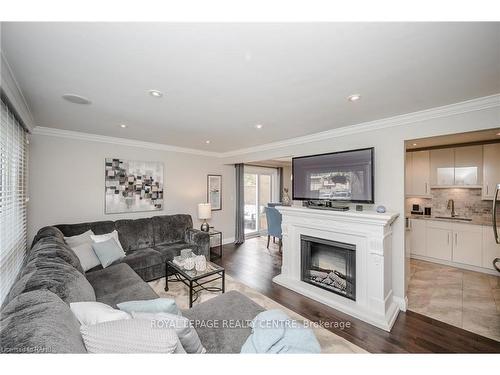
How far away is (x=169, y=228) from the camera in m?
3.96

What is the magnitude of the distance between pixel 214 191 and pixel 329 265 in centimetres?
324

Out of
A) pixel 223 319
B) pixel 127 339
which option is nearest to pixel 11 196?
pixel 127 339

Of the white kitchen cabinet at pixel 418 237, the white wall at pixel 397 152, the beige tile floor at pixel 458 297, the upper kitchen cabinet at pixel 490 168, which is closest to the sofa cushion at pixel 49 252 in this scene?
the white wall at pixel 397 152

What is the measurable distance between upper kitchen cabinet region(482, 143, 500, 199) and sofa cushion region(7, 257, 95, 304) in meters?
5.78

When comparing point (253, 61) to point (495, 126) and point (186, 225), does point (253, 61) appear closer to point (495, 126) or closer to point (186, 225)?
point (495, 126)

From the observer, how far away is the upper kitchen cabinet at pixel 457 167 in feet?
12.0

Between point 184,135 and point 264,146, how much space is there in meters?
1.59

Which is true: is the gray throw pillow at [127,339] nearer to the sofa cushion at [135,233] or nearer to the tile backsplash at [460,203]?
the sofa cushion at [135,233]

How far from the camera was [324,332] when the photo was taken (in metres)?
2.05

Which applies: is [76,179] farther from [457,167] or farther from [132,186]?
[457,167]

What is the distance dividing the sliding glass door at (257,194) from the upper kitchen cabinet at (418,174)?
348 centimetres

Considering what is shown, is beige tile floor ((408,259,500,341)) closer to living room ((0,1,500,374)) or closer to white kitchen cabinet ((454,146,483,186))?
living room ((0,1,500,374))
